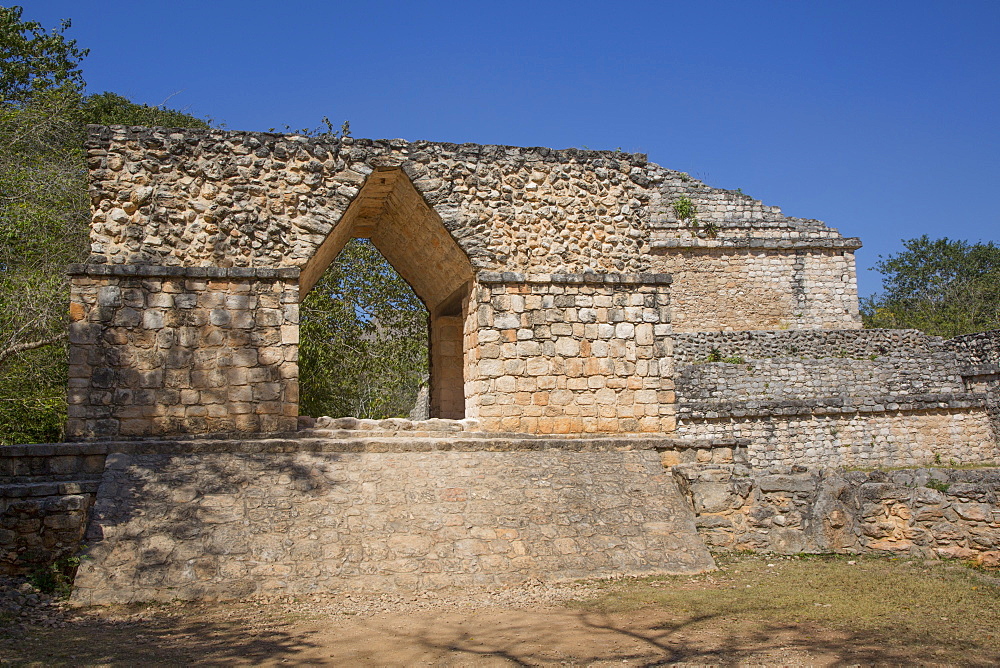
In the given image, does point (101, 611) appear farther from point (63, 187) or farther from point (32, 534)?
point (63, 187)

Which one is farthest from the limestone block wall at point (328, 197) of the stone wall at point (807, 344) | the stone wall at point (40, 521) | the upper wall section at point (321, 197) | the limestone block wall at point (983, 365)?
the limestone block wall at point (983, 365)

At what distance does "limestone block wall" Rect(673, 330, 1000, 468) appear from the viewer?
1655 centimetres

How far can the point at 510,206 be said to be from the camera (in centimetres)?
964

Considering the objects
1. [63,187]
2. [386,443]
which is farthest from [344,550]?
[63,187]

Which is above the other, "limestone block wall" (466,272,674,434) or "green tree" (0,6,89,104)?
"green tree" (0,6,89,104)

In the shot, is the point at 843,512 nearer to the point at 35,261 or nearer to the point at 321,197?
the point at 321,197

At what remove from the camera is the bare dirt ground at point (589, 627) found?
4.70 m

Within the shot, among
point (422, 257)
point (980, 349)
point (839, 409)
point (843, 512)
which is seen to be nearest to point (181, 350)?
point (422, 257)

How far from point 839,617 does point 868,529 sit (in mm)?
2577

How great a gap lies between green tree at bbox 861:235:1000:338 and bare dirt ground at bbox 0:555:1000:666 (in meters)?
28.6

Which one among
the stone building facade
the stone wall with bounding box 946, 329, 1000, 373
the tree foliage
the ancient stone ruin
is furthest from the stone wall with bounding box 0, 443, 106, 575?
the stone wall with bounding box 946, 329, 1000, 373

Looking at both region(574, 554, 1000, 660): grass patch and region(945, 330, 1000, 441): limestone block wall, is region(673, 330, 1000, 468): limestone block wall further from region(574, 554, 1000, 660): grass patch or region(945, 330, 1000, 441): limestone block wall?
region(574, 554, 1000, 660): grass patch

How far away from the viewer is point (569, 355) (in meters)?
9.43

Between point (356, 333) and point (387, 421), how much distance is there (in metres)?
Answer: 7.30
